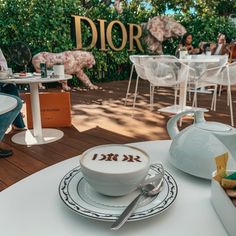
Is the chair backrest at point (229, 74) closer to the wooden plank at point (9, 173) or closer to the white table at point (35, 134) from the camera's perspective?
the white table at point (35, 134)

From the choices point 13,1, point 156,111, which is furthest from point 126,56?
point 156,111

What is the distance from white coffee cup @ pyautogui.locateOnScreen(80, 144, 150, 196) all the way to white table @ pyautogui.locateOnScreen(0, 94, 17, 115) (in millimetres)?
700

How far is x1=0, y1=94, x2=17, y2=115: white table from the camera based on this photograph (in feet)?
3.59

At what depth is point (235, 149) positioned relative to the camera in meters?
0.57

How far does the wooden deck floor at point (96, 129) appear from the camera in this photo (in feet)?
7.08

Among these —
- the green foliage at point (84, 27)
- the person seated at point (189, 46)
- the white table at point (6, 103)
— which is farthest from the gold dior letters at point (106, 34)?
the white table at point (6, 103)

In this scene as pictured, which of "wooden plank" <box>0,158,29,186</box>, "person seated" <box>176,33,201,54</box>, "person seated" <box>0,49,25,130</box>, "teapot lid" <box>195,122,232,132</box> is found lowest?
"wooden plank" <box>0,158,29,186</box>

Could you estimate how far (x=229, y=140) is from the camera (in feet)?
1.85

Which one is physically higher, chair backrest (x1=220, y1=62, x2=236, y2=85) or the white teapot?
the white teapot

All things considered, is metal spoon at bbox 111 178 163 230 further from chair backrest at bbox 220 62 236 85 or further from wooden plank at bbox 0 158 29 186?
chair backrest at bbox 220 62 236 85

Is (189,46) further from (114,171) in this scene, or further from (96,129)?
(114,171)

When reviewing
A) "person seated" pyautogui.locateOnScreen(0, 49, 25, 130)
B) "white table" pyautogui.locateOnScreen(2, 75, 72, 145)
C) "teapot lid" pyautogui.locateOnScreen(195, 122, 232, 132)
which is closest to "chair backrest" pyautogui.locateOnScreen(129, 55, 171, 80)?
"white table" pyautogui.locateOnScreen(2, 75, 72, 145)

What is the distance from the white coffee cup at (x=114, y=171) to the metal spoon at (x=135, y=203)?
0.02 m

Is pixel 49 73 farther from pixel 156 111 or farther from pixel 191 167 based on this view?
pixel 191 167
